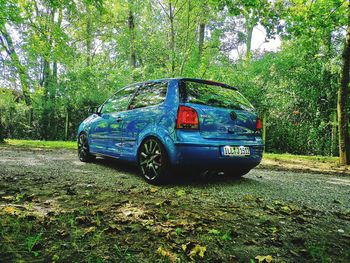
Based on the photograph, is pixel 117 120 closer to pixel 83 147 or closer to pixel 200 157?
pixel 83 147

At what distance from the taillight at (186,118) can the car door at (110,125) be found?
1637 millimetres

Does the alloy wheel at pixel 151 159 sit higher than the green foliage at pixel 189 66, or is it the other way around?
the green foliage at pixel 189 66

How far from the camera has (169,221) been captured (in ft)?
8.86

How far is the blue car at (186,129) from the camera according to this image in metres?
4.07

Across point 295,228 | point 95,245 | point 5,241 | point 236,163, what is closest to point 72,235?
point 95,245

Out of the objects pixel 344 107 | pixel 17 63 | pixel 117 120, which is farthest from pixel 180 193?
pixel 17 63

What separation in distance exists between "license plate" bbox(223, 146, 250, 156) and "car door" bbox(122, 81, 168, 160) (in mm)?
1150

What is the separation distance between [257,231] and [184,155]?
1.68 metres

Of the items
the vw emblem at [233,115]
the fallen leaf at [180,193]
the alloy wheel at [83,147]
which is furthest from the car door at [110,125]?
the vw emblem at [233,115]

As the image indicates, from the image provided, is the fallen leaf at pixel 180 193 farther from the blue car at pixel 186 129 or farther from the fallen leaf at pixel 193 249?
the fallen leaf at pixel 193 249

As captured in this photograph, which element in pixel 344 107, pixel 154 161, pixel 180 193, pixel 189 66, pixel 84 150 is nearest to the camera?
pixel 180 193

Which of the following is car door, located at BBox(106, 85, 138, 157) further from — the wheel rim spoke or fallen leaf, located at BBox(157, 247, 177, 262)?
fallen leaf, located at BBox(157, 247, 177, 262)

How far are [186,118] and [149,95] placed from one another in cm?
112

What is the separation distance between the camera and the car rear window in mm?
4285
